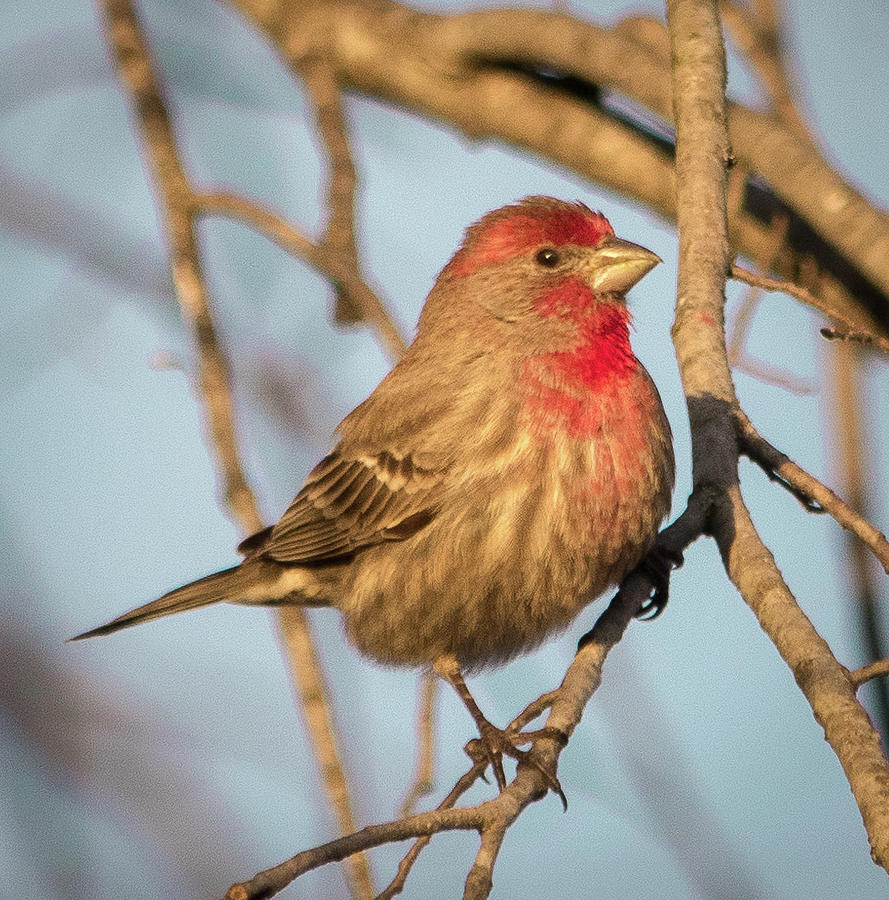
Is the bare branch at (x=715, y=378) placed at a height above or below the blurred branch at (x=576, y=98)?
below

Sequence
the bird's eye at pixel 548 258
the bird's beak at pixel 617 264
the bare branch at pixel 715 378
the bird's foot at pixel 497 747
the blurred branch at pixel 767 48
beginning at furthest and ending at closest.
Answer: the blurred branch at pixel 767 48 < the bird's eye at pixel 548 258 < the bird's beak at pixel 617 264 < the bird's foot at pixel 497 747 < the bare branch at pixel 715 378

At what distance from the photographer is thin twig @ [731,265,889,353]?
14.0 feet

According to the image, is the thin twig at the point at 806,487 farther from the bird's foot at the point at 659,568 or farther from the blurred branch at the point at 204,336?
the blurred branch at the point at 204,336

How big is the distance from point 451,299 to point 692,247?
51.9 inches

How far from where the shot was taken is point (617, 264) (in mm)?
5453

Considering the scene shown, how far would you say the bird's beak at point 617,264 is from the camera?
539 centimetres

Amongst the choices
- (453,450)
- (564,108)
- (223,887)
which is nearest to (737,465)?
(453,450)

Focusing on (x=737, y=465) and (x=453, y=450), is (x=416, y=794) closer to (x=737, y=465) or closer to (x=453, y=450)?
(x=453, y=450)

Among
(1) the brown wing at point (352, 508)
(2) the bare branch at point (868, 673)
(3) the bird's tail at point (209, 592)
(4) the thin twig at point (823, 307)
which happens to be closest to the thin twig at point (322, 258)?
(1) the brown wing at point (352, 508)

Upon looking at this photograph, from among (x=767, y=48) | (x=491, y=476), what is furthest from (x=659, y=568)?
(x=767, y=48)

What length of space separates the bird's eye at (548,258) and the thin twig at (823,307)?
101 cm

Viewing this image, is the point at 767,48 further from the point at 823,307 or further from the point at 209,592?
the point at 209,592

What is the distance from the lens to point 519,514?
4984 millimetres

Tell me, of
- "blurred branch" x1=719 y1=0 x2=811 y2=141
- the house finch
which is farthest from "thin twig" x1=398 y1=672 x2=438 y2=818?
"blurred branch" x1=719 y1=0 x2=811 y2=141
